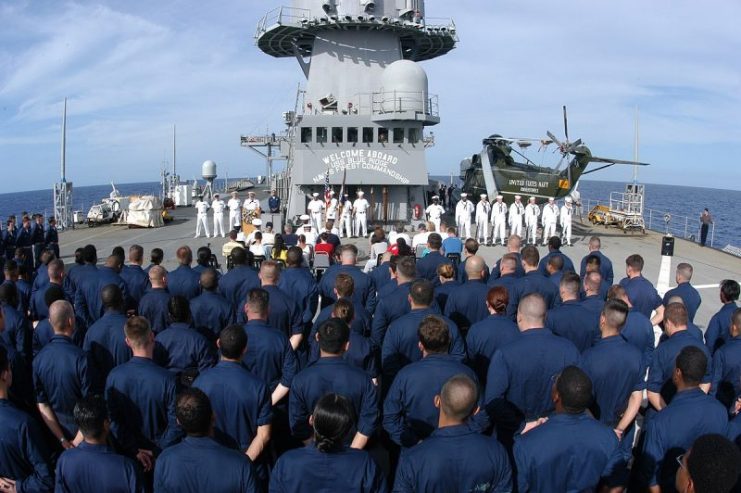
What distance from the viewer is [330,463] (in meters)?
2.90

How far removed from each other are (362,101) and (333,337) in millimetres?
21837

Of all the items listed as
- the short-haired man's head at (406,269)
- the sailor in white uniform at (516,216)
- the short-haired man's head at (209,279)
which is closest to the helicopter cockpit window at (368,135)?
the sailor in white uniform at (516,216)

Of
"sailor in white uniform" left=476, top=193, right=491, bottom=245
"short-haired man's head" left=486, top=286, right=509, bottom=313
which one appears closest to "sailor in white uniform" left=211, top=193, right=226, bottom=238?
"sailor in white uniform" left=476, top=193, right=491, bottom=245

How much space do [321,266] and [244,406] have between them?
24.7ft

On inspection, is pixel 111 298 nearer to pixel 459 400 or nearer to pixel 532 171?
pixel 459 400

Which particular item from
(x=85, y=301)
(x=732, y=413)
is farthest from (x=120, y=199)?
(x=732, y=413)

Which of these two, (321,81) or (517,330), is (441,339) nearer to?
(517,330)

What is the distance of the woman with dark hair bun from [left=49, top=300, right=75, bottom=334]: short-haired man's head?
255 centimetres

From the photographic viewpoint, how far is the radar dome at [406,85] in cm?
2264

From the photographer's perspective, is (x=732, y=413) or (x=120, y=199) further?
(x=120, y=199)

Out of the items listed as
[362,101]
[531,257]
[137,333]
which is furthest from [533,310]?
[362,101]

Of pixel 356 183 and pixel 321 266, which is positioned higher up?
pixel 356 183

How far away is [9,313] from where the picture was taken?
5.68 m

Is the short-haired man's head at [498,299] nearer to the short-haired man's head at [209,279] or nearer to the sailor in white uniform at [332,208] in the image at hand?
the short-haired man's head at [209,279]
